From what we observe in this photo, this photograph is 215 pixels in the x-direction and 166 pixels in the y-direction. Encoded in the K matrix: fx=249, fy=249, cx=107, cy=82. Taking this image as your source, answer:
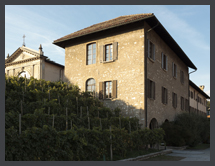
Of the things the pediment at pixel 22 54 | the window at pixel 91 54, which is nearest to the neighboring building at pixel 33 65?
the pediment at pixel 22 54

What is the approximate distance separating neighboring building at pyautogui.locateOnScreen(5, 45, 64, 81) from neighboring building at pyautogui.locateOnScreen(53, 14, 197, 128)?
7656 millimetres

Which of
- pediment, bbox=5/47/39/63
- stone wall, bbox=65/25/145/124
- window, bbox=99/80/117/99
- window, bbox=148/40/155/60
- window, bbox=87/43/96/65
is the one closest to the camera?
stone wall, bbox=65/25/145/124

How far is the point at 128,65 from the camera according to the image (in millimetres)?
15430

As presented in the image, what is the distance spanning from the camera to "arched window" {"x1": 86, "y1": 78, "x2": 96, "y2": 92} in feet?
55.2

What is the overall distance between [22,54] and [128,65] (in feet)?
55.4

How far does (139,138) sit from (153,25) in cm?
801

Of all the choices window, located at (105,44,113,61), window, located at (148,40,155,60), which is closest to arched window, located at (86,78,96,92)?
window, located at (105,44,113,61)

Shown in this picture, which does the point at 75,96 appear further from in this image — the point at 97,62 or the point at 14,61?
the point at 14,61

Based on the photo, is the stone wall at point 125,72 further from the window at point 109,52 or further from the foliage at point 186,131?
the foliage at point 186,131

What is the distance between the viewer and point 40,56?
26000 mm

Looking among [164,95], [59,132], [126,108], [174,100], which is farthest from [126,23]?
[59,132]

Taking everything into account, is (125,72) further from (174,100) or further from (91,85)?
(174,100)

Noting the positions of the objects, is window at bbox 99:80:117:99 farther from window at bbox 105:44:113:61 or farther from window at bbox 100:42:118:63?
window at bbox 105:44:113:61

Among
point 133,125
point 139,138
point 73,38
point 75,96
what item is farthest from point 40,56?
point 139,138
